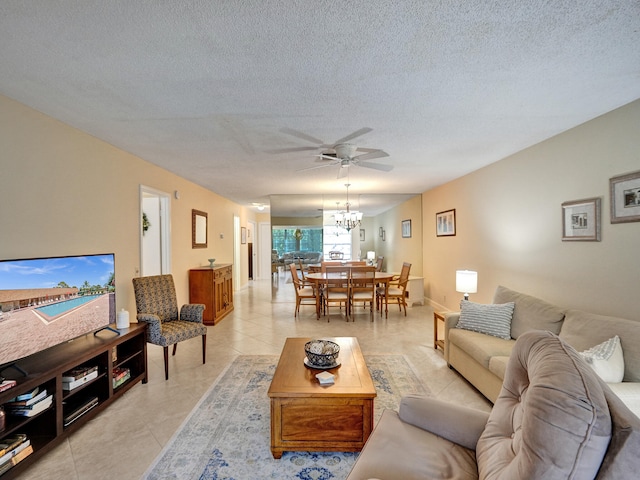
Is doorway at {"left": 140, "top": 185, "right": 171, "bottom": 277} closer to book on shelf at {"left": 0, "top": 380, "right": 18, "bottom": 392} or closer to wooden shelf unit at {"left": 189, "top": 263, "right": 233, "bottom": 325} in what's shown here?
wooden shelf unit at {"left": 189, "top": 263, "right": 233, "bottom": 325}

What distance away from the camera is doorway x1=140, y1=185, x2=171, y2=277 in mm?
4391

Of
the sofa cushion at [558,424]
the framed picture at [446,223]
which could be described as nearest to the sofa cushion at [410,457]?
the sofa cushion at [558,424]

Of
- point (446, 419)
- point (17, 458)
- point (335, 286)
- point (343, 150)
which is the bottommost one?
point (17, 458)

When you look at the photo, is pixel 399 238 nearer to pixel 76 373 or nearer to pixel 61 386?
pixel 76 373

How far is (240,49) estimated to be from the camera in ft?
5.39

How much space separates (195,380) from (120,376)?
637 millimetres

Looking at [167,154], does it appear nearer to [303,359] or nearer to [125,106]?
[125,106]

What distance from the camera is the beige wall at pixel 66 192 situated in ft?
7.04

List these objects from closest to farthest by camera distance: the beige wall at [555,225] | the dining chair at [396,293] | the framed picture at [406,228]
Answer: the beige wall at [555,225] < the dining chair at [396,293] < the framed picture at [406,228]

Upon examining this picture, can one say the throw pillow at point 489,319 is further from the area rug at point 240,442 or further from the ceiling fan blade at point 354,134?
the ceiling fan blade at point 354,134

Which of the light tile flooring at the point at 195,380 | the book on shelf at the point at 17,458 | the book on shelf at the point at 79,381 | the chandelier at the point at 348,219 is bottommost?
the light tile flooring at the point at 195,380

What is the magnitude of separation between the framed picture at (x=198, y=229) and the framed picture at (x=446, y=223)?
445cm

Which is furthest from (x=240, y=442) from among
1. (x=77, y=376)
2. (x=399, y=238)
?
(x=399, y=238)

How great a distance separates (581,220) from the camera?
2752 millimetres
